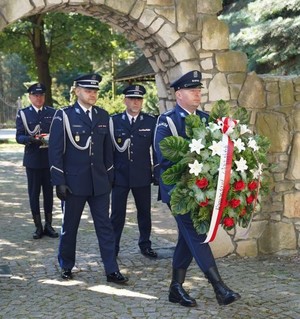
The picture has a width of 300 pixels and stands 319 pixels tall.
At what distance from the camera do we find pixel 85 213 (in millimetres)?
9430

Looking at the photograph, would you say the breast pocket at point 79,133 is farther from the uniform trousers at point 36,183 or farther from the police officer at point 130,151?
the uniform trousers at point 36,183

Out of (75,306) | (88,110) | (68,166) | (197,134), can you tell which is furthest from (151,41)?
(75,306)

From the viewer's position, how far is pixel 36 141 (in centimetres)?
732

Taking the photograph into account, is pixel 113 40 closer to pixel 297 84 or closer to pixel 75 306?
pixel 297 84

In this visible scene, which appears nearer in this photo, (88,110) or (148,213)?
(88,110)

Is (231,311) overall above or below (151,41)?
below

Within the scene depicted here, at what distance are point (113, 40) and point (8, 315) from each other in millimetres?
16385

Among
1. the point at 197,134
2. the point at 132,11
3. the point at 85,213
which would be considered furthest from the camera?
the point at 85,213

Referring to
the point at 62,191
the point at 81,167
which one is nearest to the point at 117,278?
the point at 62,191

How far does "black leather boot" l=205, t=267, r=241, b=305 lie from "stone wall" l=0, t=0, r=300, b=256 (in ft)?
5.78

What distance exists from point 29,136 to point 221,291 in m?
3.55

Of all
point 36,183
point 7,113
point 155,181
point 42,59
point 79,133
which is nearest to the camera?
point 79,133

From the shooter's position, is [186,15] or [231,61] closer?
[186,15]

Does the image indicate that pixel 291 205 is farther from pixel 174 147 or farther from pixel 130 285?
pixel 174 147
